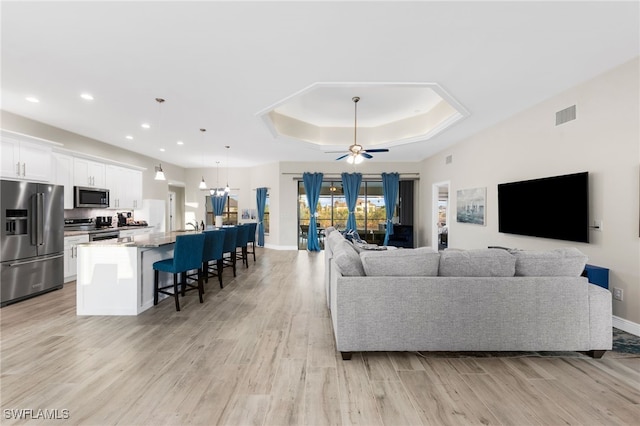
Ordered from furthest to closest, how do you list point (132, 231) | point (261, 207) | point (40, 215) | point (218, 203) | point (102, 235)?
point (218, 203) → point (261, 207) → point (132, 231) → point (102, 235) → point (40, 215)

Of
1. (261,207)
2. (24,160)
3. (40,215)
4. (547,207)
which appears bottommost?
(40,215)

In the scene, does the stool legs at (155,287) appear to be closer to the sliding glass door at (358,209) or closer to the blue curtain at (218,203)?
the sliding glass door at (358,209)

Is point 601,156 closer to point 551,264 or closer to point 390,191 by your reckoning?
point 551,264

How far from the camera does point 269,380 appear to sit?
2.05 metres

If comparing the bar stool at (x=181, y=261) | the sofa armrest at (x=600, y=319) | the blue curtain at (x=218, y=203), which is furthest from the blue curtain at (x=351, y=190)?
the sofa armrest at (x=600, y=319)

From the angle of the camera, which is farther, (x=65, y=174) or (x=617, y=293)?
(x=65, y=174)

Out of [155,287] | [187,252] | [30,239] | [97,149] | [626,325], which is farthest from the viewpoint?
[97,149]

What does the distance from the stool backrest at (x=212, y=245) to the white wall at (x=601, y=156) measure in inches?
186

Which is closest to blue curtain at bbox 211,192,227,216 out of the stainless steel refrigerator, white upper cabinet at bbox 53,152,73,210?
white upper cabinet at bbox 53,152,73,210

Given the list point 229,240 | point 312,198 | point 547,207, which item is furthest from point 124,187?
point 547,207

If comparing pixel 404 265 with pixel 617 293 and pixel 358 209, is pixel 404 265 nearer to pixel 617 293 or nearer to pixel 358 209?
pixel 617 293

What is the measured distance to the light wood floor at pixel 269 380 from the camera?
5.59 feet

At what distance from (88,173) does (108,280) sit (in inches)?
138

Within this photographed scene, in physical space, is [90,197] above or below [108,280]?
above
